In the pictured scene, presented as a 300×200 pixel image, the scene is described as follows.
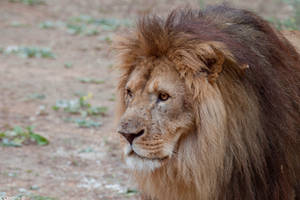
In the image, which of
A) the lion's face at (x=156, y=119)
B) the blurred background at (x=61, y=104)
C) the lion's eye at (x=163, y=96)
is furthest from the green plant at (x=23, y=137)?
the lion's eye at (x=163, y=96)

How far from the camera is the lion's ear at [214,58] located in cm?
320

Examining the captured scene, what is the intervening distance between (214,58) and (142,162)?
0.75m

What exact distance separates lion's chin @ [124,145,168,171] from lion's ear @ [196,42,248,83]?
0.58m

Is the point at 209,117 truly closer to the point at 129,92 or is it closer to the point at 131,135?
the point at 131,135

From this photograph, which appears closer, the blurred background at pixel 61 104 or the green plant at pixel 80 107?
the blurred background at pixel 61 104

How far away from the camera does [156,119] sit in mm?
3229

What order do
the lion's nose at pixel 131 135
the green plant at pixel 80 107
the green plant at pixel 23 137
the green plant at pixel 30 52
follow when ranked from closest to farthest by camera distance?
the lion's nose at pixel 131 135
the green plant at pixel 23 137
the green plant at pixel 80 107
the green plant at pixel 30 52

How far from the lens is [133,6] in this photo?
46.8 ft

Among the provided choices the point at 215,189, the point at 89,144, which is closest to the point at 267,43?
the point at 215,189

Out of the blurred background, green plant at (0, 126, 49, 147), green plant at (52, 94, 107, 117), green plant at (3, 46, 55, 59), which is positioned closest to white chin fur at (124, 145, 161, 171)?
the blurred background

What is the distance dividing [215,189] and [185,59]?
80 centimetres

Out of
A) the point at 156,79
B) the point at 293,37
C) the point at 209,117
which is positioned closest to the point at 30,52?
the point at 293,37

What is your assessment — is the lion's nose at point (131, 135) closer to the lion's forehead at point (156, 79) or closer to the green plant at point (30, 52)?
the lion's forehead at point (156, 79)

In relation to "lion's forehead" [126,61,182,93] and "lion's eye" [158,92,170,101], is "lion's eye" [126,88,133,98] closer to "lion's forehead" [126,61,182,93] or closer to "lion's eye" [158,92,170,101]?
"lion's forehead" [126,61,182,93]
